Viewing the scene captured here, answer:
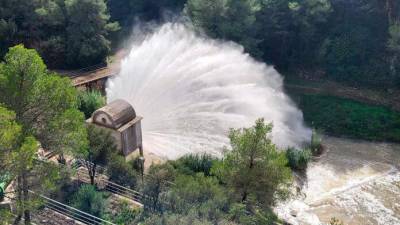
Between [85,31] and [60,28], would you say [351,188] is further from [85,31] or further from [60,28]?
[60,28]

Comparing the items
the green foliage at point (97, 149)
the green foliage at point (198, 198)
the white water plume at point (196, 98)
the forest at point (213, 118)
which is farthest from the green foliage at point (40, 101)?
the white water plume at point (196, 98)

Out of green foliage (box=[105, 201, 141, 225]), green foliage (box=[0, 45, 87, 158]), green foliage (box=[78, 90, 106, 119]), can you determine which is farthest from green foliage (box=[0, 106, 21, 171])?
green foliage (box=[78, 90, 106, 119])

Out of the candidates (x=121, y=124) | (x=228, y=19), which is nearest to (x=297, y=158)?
(x=121, y=124)

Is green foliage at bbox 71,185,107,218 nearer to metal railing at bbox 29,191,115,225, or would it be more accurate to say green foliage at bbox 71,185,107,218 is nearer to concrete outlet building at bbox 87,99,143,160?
metal railing at bbox 29,191,115,225

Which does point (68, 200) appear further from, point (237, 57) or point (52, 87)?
point (237, 57)

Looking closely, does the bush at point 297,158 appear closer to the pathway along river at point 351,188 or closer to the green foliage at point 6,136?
the pathway along river at point 351,188
